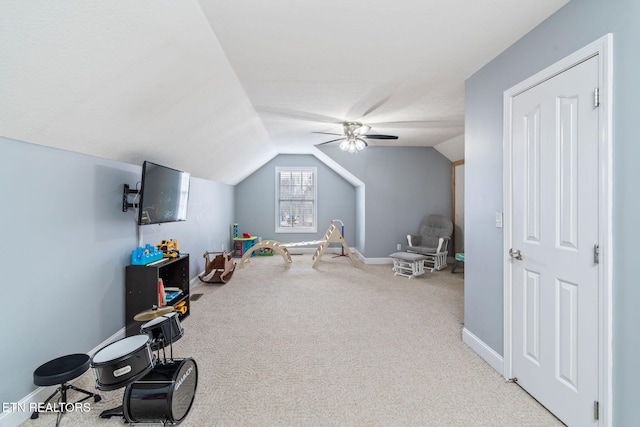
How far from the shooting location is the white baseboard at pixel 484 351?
235 centimetres

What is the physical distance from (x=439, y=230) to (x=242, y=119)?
445 centimetres

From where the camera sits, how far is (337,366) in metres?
2.43

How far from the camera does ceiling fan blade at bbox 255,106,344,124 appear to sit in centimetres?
389

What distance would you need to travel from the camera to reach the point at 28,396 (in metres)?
1.84

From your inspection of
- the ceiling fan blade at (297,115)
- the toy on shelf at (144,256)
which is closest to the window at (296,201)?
the ceiling fan blade at (297,115)

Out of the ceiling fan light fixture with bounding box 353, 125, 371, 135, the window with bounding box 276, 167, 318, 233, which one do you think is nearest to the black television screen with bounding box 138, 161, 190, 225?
the ceiling fan light fixture with bounding box 353, 125, 371, 135

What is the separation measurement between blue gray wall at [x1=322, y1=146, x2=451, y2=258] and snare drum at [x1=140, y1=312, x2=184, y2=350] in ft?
16.5

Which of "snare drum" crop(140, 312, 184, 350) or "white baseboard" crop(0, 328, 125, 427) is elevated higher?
"snare drum" crop(140, 312, 184, 350)

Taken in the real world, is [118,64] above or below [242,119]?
below

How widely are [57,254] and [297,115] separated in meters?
3.03

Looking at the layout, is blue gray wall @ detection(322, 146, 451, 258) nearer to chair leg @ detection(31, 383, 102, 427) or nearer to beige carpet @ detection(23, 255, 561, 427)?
beige carpet @ detection(23, 255, 561, 427)

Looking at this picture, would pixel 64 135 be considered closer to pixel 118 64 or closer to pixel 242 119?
pixel 118 64

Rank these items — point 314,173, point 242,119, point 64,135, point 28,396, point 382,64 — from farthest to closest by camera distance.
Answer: point 314,173 → point 242,119 → point 382,64 → point 64,135 → point 28,396

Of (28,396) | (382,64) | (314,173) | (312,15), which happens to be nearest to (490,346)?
(382,64)
